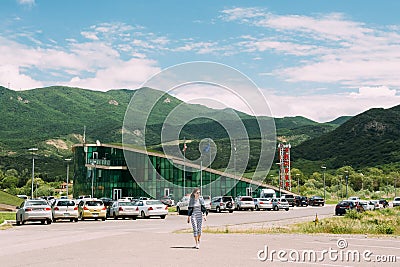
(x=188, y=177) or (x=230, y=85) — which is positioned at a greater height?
(x=230, y=85)

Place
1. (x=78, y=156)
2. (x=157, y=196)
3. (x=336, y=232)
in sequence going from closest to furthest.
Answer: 1. (x=336, y=232)
2. (x=157, y=196)
3. (x=78, y=156)

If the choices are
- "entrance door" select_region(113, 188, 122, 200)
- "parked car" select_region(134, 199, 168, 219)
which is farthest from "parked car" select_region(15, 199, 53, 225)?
"entrance door" select_region(113, 188, 122, 200)

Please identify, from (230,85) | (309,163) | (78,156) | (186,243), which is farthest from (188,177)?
(309,163)

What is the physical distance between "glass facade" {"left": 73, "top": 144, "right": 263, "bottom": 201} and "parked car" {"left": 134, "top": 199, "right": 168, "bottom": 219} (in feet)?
148

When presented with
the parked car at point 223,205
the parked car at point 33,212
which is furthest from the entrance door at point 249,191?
the parked car at point 33,212

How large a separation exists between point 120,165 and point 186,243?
7895cm

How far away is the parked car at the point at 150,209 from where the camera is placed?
43844 mm

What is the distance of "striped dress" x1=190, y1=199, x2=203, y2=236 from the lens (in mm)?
18234

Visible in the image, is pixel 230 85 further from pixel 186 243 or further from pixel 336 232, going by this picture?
pixel 186 243

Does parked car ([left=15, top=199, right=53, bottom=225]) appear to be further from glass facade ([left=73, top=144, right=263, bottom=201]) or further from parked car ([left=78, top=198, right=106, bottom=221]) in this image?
glass facade ([left=73, top=144, right=263, bottom=201])

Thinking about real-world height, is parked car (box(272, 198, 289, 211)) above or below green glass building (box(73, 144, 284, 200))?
below

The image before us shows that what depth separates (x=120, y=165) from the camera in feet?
321

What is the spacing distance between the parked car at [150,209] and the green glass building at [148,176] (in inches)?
1792

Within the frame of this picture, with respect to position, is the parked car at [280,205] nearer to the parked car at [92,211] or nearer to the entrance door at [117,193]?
the parked car at [92,211]
